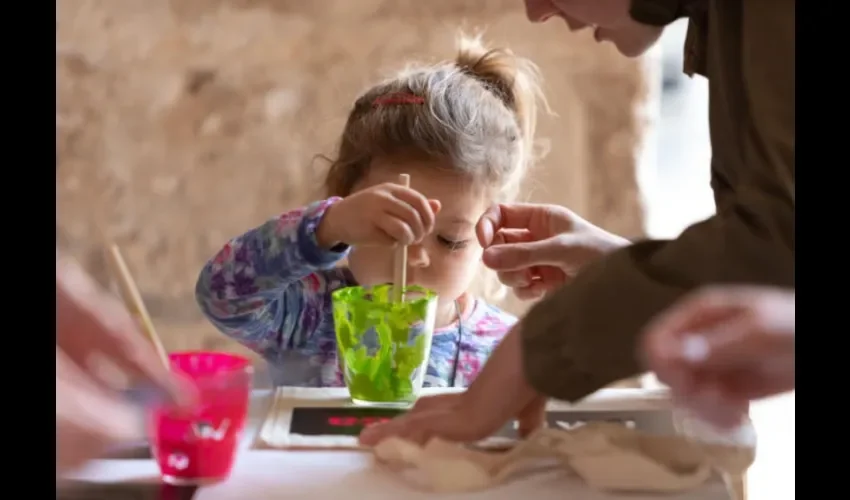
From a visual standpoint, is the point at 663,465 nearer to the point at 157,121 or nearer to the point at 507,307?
the point at 507,307

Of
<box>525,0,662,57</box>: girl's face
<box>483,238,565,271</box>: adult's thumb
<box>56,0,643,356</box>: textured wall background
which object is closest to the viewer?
<box>525,0,662,57</box>: girl's face

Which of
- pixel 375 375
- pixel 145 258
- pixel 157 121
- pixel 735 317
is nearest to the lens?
pixel 735 317

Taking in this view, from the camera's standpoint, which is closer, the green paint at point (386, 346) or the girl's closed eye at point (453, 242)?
the green paint at point (386, 346)

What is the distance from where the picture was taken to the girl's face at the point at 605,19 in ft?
1.28

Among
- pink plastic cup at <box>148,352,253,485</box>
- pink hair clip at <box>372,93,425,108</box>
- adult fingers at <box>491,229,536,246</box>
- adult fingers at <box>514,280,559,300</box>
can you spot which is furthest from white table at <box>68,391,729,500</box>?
pink hair clip at <box>372,93,425,108</box>

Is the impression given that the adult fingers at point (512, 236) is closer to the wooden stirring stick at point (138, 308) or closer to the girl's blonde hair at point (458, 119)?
the girl's blonde hair at point (458, 119)

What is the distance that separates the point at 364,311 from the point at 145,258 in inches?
6.9

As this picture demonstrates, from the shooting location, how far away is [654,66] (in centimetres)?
57

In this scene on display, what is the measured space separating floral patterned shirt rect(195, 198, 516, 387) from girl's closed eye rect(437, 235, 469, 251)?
0.16 feet

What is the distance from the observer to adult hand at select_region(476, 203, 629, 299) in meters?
0.46

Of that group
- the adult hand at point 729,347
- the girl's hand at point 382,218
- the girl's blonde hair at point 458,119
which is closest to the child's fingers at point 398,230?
the girl's hand at point 382,218

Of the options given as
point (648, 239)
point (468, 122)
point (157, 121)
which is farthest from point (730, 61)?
point (157, 121)

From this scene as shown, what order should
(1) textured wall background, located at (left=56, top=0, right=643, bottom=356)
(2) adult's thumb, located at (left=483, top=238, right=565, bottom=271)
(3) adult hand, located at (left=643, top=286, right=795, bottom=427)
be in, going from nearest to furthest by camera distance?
(3) adult hand, located at (left=643, top=286, right=795, bottom=427) → (2) adult's thumb, located at (left=483, top=238, right=565, bottom=271) → (1) textured wall background, located at (left=56, top=0, right=643, bottom=356)

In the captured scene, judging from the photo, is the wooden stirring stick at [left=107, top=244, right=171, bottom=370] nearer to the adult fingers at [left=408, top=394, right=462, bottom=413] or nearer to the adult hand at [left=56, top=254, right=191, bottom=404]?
the adult hand at [left=56, top=254, right=191, bottom=404]
